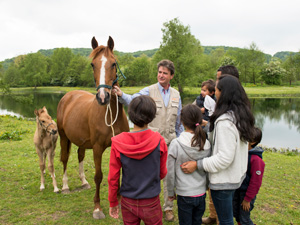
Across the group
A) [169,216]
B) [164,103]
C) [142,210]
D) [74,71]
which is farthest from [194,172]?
[74,71]

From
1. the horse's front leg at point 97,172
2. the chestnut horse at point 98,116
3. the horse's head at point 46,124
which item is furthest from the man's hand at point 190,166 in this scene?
the horse's head at point 46,124

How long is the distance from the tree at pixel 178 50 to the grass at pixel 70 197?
26.4 m

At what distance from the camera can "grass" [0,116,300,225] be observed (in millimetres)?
3670

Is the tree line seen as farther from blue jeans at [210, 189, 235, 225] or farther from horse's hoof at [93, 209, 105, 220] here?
blue jeans at [210, 189, 235, 225]

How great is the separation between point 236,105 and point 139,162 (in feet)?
3.74

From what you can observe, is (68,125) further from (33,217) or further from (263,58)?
(263,58)

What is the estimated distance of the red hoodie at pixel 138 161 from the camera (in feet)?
6.23

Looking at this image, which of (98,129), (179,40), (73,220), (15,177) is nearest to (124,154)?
(98,129)

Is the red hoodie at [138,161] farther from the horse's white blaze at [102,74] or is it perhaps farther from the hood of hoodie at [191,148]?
the horse's white blaze at [102,74]

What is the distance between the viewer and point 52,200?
14.1 ft

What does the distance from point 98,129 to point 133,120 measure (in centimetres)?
179

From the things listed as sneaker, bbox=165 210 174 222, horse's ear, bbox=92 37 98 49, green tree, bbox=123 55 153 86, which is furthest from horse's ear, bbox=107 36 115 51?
green tree, bbox=123 55 153 86

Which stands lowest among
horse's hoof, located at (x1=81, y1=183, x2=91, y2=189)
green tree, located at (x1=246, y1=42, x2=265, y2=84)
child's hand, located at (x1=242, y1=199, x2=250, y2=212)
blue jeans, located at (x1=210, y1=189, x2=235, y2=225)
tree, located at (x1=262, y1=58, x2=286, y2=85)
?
horse's hoof, located at (x1=81, y1=183, x2=91, y2=189)

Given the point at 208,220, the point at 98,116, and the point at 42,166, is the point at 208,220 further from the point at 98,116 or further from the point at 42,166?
the point at 42,166
